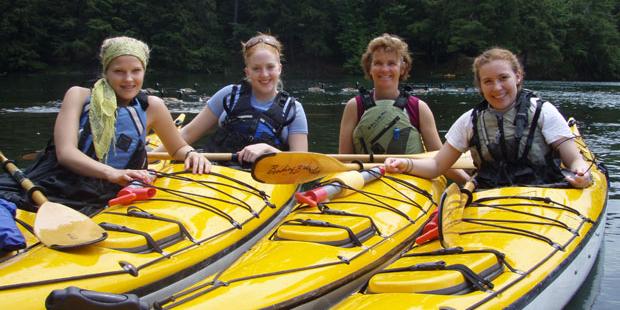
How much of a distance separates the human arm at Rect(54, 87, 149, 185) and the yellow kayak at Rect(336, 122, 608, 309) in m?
1.61

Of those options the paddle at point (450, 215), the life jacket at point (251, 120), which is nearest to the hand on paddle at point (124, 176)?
the life jacket at point (251, 120)

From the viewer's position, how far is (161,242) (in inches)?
119

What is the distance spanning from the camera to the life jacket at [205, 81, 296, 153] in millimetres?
4488

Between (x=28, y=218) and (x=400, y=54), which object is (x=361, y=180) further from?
(x=28, y=218)

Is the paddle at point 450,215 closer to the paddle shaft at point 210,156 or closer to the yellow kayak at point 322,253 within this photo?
the yellow kayak at point 322,253

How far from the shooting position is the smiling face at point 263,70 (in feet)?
14.2

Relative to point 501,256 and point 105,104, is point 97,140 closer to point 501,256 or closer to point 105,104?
point 105,104

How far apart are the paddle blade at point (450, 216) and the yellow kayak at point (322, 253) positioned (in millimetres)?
412

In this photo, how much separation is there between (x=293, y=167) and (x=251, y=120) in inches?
29.0

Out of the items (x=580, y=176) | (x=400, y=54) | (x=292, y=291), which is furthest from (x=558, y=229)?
(x=400, y=54)

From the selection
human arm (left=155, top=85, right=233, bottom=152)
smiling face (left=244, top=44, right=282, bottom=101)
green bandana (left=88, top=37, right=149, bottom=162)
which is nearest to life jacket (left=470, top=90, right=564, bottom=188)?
smiling face (left=244, top=44, right=282, bottom=101)

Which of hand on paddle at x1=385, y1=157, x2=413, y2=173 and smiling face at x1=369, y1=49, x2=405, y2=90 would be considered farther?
smiling face at x1=369, y1=49, x2=405, y2=90

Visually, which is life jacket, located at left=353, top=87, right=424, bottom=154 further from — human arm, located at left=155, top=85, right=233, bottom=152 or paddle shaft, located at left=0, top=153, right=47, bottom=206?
paddle shaft, located at left=0, top=153, right=47, bottom=206

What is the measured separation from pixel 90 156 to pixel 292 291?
1600 mm
